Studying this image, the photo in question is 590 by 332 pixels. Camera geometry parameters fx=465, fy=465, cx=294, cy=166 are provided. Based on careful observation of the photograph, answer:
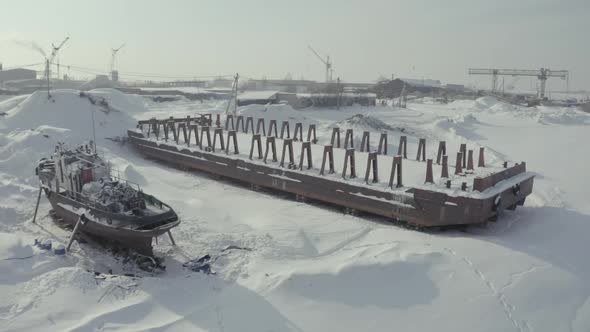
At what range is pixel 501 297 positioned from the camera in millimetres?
8031

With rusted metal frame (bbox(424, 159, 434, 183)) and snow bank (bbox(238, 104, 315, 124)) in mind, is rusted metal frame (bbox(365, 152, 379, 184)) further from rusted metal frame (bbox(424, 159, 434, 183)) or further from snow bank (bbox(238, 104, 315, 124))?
snow bank (bbox(238, 104, 315, 124))

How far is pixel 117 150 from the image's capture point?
21391 mm

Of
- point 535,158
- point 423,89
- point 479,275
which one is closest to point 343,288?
point 479,275

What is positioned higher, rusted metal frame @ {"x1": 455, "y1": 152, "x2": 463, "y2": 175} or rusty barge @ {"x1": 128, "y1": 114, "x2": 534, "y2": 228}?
rusted metal frame @ {"x1": 455, "y1": 152, "x2": 463, "y2": 175}

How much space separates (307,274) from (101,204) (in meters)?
5.20

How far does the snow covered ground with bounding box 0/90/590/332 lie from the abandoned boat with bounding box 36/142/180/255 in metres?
0.59

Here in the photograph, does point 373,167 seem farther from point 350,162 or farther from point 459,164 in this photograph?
point 459,164

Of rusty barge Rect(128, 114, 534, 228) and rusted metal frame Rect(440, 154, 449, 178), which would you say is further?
rusted metal frame Rect(440, 154, 449, 178)

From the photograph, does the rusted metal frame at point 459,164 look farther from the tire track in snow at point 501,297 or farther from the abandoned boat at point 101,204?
the abandoned boat at point 101,204

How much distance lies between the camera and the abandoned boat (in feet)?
32.8

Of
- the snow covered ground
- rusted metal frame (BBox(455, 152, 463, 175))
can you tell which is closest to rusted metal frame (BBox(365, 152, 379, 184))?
the snow covered ground

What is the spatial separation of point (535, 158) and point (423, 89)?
6652cm

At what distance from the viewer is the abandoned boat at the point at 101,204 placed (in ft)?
Result: 32.8

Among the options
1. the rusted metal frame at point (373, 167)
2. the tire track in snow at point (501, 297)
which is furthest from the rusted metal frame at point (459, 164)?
the tire track in snow at point (501, 297)
